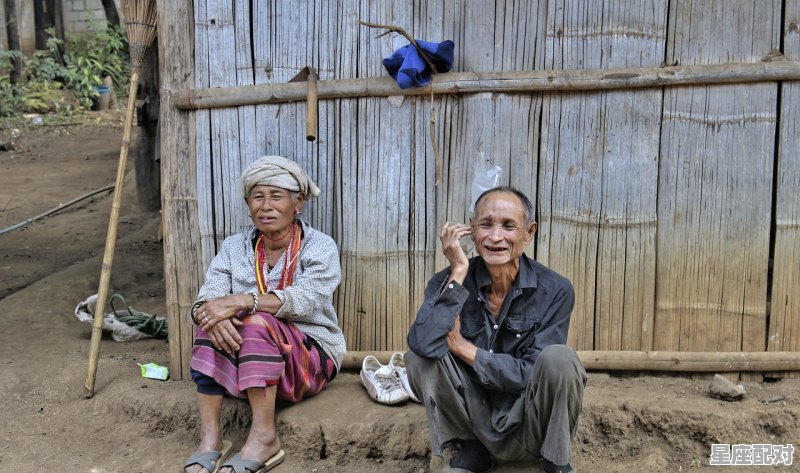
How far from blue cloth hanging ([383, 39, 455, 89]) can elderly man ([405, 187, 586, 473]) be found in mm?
755

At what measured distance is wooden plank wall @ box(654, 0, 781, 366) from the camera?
11.0ft

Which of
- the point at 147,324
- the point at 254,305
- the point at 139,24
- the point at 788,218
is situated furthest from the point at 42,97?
the point at 788,218

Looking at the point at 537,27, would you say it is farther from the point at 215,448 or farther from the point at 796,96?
the point at 215,448

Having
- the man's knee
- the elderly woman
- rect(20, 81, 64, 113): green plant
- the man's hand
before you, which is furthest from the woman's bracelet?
rect(20, 81, 64, 113): green plant

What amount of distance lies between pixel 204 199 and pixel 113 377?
3.33ft

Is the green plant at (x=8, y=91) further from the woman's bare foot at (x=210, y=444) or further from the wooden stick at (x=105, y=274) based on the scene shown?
the woman's bare foot at (x=210, y=444)

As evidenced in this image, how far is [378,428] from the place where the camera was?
3.37 m

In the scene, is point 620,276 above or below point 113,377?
above

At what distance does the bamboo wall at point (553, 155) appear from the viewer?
134 inches

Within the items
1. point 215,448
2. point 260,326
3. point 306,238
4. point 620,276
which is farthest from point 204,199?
point 620,276

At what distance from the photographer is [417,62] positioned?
340cm

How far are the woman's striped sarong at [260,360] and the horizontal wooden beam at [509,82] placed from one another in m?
1.04

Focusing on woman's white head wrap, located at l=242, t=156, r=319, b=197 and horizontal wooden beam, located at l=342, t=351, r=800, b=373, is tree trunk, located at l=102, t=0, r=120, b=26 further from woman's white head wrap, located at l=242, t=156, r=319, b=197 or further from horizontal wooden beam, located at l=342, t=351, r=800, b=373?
horizontal wooden beam, located at l=342, t=351, r=800, b=373

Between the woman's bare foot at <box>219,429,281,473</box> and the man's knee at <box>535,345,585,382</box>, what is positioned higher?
the man's knee at <box>535,345,585,382</box>
